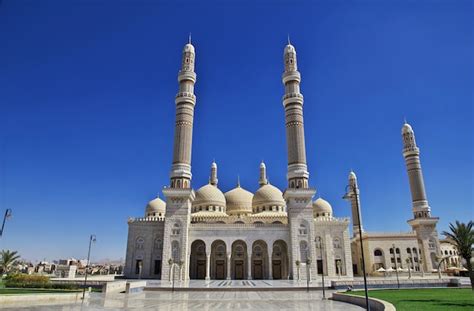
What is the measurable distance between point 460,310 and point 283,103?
31182 mm

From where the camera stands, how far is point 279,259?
37.1 metres

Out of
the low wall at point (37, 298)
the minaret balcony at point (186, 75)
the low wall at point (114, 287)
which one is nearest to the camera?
the low wall at point (37, 298)

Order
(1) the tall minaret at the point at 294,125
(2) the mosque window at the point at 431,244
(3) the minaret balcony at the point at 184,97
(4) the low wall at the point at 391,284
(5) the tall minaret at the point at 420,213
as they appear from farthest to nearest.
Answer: (2) the mosque window at the point at 431,244 < (5) the tall minaret at the point at 420,213 < (3) the minaret balcony at the point at 184,97 < (1) the tall minaret at the point at 294,125 < (4) the low wall at the point at 391,284

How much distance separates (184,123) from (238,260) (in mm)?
16046

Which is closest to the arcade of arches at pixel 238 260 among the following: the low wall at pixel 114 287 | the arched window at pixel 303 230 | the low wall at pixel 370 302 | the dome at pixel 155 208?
the arched window at pixel 303 230

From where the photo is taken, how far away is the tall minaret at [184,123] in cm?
3581

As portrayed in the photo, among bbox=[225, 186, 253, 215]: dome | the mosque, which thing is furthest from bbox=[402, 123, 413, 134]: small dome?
bbox=[225, 186, 253, 215]: dome

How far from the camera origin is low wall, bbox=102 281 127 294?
59.9 ft

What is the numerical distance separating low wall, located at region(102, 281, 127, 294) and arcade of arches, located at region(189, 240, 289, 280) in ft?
53.6

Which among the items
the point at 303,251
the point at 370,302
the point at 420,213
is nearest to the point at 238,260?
the point at 303,251

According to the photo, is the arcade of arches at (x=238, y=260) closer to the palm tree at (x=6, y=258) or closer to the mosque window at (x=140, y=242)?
the mosque window at (x=140, y=242)

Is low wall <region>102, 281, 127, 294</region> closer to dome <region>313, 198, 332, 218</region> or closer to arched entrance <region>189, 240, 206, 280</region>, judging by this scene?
arched entrance <region>189, 240, 206, 280</region>

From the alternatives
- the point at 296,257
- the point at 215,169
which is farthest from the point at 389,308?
the point at 215,169

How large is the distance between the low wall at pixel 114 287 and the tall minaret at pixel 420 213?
35.7 m
